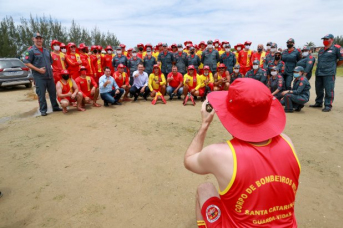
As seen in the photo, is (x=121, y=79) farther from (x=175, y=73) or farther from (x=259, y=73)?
(x=259, y=73)

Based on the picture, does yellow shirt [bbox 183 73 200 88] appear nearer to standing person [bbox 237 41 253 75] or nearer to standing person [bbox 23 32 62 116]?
standing person [bbox 237 41 253 75]

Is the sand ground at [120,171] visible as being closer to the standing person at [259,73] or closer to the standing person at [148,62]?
the standing person at [259,73]

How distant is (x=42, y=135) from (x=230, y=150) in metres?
4.26

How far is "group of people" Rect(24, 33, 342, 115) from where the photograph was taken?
582 cm

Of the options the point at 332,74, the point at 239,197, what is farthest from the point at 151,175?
the point at 332,74

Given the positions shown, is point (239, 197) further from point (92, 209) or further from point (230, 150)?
point (92, 209)

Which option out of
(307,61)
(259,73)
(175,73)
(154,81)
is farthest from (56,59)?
(307,61)

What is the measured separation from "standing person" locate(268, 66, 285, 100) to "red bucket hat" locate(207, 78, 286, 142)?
5817mm

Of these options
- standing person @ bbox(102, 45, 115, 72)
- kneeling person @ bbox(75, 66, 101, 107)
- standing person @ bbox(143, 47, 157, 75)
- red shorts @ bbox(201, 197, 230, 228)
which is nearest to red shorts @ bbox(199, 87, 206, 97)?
standing person @ bbox(143, 47, 157, 75)

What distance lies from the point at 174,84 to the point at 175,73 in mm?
387

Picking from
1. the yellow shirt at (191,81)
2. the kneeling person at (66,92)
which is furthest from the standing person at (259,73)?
the kneeling person at (66,92)

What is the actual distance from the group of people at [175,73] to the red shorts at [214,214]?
5285mm

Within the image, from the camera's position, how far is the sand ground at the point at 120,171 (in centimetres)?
219

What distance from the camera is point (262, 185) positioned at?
110 centimetres
